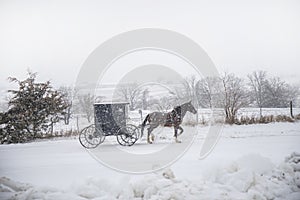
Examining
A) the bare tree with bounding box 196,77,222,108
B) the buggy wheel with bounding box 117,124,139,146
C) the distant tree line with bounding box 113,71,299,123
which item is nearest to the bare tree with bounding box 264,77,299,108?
the distant tree line with bounding box 113,71,299,123

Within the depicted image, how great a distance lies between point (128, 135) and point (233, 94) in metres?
1.29

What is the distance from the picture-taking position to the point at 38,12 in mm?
3230

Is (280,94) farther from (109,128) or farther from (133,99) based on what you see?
(109,128)

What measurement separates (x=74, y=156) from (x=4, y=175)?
648 mm

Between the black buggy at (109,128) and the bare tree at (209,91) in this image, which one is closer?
the bare tree at (209,91)

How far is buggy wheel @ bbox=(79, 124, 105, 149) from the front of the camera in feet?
12.1

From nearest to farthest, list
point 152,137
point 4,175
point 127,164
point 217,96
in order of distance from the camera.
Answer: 1. point 4,175
2. point 127,164
3. point 217,96
4. point 152,137

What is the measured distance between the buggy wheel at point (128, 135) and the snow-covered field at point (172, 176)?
2.30 ft

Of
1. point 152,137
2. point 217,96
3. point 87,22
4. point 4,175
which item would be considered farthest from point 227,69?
point 4,175

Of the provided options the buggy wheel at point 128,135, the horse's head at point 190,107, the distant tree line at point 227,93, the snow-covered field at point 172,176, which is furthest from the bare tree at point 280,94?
the buggy wheel at point 128,135

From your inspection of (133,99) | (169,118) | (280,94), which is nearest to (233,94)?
(280,94)

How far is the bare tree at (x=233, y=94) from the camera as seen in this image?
3547 millimetres

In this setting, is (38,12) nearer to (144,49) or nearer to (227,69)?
(144,49)

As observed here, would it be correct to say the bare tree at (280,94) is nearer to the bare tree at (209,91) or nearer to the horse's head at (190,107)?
the bare tree at (209,91)
